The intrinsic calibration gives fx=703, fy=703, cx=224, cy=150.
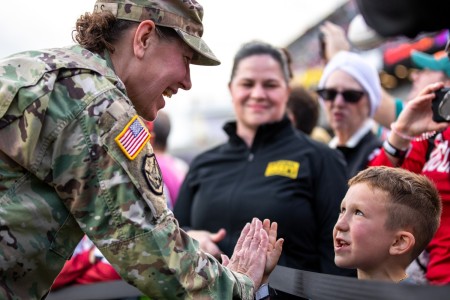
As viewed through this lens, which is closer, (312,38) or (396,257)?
(396,257)

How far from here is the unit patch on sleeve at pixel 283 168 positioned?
3754mm

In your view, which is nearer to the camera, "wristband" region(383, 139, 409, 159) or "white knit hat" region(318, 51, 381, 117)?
"wristband" region(383, 139, 409, 159)

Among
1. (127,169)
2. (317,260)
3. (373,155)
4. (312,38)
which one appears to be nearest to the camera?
(127,169)

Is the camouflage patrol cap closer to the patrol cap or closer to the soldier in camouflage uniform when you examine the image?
the soldier in camouflage uniform

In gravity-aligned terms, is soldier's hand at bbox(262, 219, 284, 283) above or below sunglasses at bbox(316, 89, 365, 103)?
below

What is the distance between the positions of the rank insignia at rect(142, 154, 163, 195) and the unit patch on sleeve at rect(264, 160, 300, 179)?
5.01 feet

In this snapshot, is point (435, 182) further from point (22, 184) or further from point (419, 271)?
point (22, 184)

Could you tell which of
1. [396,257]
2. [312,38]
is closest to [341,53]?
[396,257]

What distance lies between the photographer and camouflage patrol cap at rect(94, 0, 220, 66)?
8.40 feet

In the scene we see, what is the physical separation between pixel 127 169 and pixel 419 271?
69.2 inches

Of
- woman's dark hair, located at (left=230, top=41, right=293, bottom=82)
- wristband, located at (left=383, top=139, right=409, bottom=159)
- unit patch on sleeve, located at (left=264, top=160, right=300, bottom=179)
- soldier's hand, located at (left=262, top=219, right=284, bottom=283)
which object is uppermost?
woman's dark hair, located at (left=230, top=41, right=293, bottom=82)

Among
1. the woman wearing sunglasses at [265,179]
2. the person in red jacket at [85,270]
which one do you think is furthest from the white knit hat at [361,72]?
the person in red jacket at [85,270]

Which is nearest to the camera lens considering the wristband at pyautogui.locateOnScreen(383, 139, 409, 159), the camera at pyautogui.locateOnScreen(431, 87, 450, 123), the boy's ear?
the camera at pyautogui.locateOnScreen(431, 87, 450, 123)

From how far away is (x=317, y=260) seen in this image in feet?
11.9
